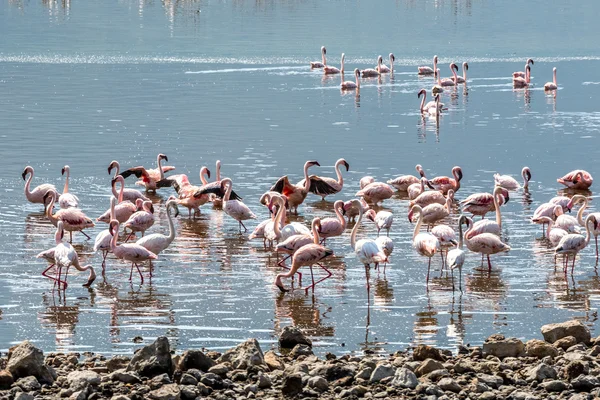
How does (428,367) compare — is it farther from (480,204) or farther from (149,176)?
(149,176)

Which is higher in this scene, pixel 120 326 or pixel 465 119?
pixel 465 119

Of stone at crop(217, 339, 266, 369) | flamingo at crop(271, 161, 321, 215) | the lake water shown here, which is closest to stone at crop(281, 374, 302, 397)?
stone at crop(217, 339, 266, 369)

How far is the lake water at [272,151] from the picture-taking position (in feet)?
42.4

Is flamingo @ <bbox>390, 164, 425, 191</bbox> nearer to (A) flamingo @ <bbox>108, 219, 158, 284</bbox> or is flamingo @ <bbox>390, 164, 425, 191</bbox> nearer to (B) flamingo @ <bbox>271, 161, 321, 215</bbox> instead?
(B) flamingo @ <bbox>271, 161, 321, 215</bbox>

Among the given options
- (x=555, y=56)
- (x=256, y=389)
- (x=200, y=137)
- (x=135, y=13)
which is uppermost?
(x=135, y=13)

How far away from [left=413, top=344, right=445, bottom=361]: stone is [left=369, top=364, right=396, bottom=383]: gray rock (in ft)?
2.21

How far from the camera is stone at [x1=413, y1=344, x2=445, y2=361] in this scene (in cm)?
1081

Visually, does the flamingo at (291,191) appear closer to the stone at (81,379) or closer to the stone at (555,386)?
the stone at (81,379)

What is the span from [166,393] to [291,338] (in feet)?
7.45

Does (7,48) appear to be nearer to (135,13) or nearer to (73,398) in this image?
(135,13)

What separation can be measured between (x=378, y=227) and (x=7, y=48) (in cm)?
4257

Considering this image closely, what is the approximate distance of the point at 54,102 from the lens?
35.8m

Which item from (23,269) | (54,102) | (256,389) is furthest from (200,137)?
(256,389)

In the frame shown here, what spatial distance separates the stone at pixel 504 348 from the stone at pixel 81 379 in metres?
3.90
